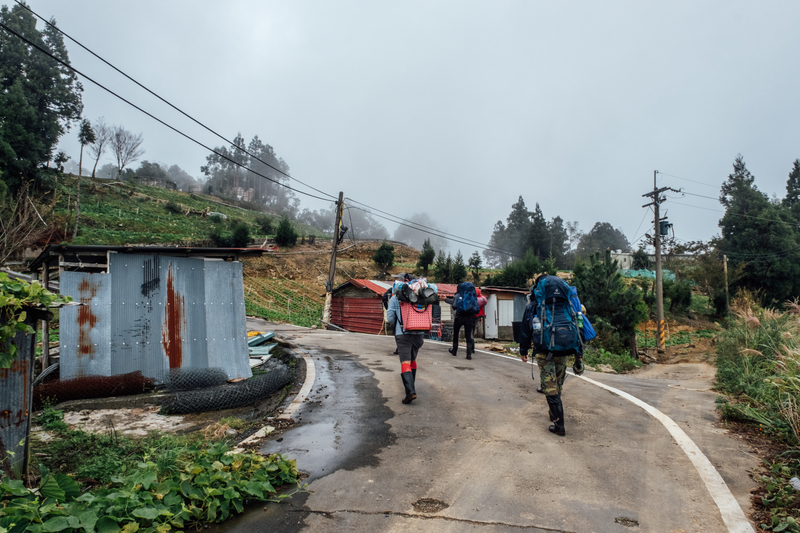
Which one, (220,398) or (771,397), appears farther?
(220,398)

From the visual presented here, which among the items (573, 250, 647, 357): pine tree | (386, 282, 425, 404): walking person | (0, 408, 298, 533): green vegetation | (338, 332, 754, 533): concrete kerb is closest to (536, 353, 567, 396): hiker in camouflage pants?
(338, 332, 754, 533): concrete kerb

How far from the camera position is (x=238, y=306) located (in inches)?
358

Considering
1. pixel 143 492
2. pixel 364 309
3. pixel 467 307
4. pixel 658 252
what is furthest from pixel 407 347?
pixel 658 252

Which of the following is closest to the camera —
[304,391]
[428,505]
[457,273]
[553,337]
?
[428,505]

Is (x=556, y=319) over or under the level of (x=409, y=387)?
over

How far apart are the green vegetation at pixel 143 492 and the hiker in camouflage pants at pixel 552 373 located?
2.97 meters


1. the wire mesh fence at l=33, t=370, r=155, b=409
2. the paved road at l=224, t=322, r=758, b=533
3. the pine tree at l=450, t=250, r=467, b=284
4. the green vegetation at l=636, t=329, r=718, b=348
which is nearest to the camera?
the paved road at l=224, t=322, r=758, b=533

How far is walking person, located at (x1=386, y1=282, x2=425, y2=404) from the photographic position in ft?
20.8

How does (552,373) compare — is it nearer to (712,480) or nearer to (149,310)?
(712,480)

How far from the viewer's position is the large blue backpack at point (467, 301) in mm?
10383

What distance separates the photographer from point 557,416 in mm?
4953

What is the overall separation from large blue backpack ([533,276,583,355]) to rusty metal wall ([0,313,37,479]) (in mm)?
4961

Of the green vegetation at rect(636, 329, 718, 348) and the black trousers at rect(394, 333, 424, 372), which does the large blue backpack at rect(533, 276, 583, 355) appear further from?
the green vegetation at rect(636, 329, 718, 348)

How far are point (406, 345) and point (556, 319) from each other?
7.26ft
